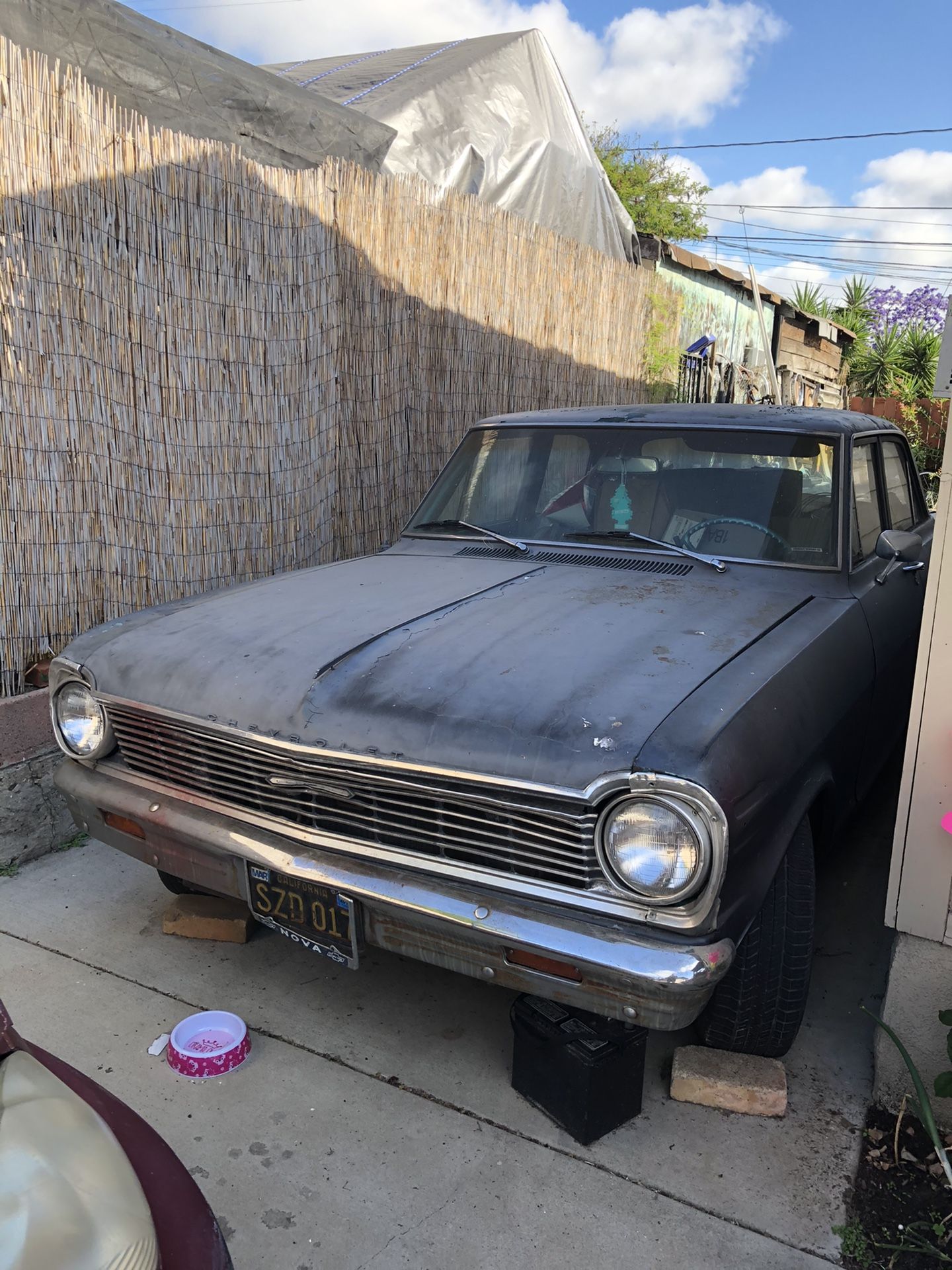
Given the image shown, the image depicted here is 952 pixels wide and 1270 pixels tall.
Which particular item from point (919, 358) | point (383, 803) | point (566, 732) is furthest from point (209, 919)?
point (919, 358)

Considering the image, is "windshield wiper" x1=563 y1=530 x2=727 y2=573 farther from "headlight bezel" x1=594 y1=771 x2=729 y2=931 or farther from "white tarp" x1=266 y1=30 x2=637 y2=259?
"white tarp" x1=266 y1=30 x2=637 y2=259

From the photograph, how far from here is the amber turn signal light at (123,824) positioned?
2623 mm

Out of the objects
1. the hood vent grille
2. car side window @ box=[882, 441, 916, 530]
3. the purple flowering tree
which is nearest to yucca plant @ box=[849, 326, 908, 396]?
the purple flowering tree

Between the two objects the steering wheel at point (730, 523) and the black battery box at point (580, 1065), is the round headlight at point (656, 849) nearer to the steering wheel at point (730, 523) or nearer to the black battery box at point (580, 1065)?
the black battery box at point (580, 1065)

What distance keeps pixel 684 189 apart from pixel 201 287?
60.2 ft

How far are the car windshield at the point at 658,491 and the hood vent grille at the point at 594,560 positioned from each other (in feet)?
0.28

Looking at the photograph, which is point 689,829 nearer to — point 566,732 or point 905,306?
point 566,732

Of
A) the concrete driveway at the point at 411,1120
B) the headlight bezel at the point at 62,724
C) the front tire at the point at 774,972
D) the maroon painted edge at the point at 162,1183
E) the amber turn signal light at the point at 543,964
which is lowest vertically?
the concrete driveway at the point at 411,1120

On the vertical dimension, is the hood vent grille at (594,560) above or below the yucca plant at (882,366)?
below

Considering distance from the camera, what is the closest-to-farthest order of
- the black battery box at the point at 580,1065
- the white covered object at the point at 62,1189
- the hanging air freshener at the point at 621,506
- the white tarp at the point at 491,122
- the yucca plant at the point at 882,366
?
the white covered object at the point at 62,1189 < the black battery box at the point at 580,1065 < the hanging air freshener at the point at 621,506 < the white tarp at the point at 491,122 < the yucca plant at the point at 882,366

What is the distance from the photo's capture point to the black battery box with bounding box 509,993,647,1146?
7.30 ft

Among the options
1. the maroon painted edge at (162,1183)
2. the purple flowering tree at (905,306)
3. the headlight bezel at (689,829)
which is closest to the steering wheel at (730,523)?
the headlight bezel at (689,829)

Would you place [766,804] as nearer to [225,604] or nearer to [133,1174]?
[133,1174]

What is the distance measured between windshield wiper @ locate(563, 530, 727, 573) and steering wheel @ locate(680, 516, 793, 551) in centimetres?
5
